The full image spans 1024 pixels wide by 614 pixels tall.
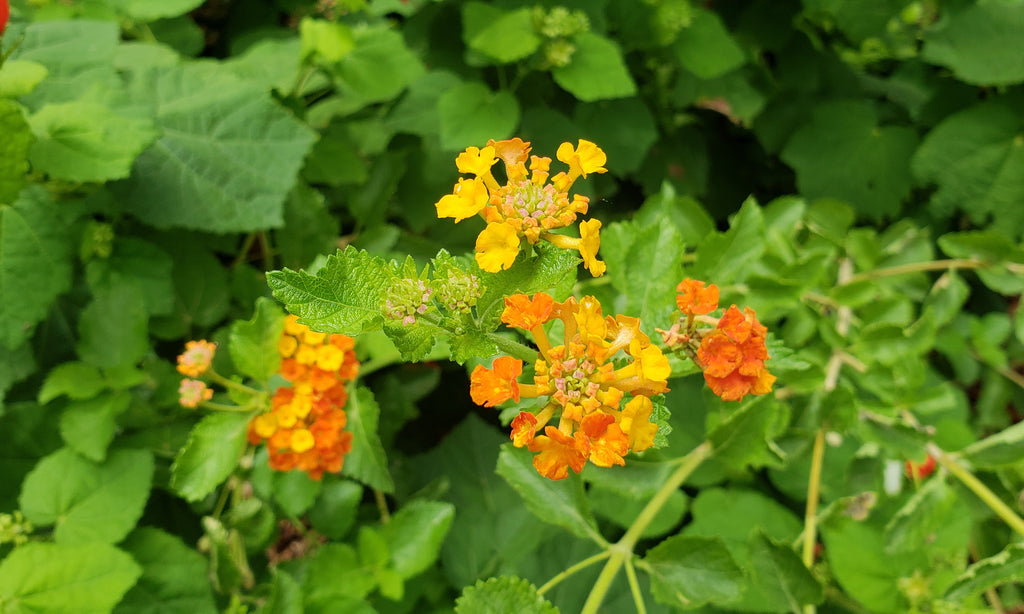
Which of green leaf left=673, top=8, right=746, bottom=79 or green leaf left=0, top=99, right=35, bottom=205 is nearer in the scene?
green leaf left=0, top=99, right=35, bottom=205

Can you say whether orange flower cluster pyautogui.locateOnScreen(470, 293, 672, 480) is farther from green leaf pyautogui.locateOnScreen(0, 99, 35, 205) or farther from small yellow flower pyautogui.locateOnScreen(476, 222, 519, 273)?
green leaf pyautogui.locateOnScreen(0, 99, 35, 205)

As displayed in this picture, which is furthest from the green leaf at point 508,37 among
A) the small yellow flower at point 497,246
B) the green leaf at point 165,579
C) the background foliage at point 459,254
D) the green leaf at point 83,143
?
the green leaf at point 165,579

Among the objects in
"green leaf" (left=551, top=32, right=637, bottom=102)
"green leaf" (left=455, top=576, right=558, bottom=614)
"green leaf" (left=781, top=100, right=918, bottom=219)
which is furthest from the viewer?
"green leaf" (left=781, top=100, right=918, bottom=219)

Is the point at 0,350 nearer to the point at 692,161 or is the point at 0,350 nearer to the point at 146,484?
the point at 146,484

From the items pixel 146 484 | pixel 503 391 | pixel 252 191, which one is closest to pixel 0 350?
pixel 146 484

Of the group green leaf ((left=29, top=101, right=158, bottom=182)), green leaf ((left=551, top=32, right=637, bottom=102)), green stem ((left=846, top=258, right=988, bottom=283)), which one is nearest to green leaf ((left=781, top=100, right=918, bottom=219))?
green stem ((left=846, top=258, right=988, bottom=283))

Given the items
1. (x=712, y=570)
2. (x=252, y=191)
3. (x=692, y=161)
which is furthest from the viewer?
(x=692, y=161)
